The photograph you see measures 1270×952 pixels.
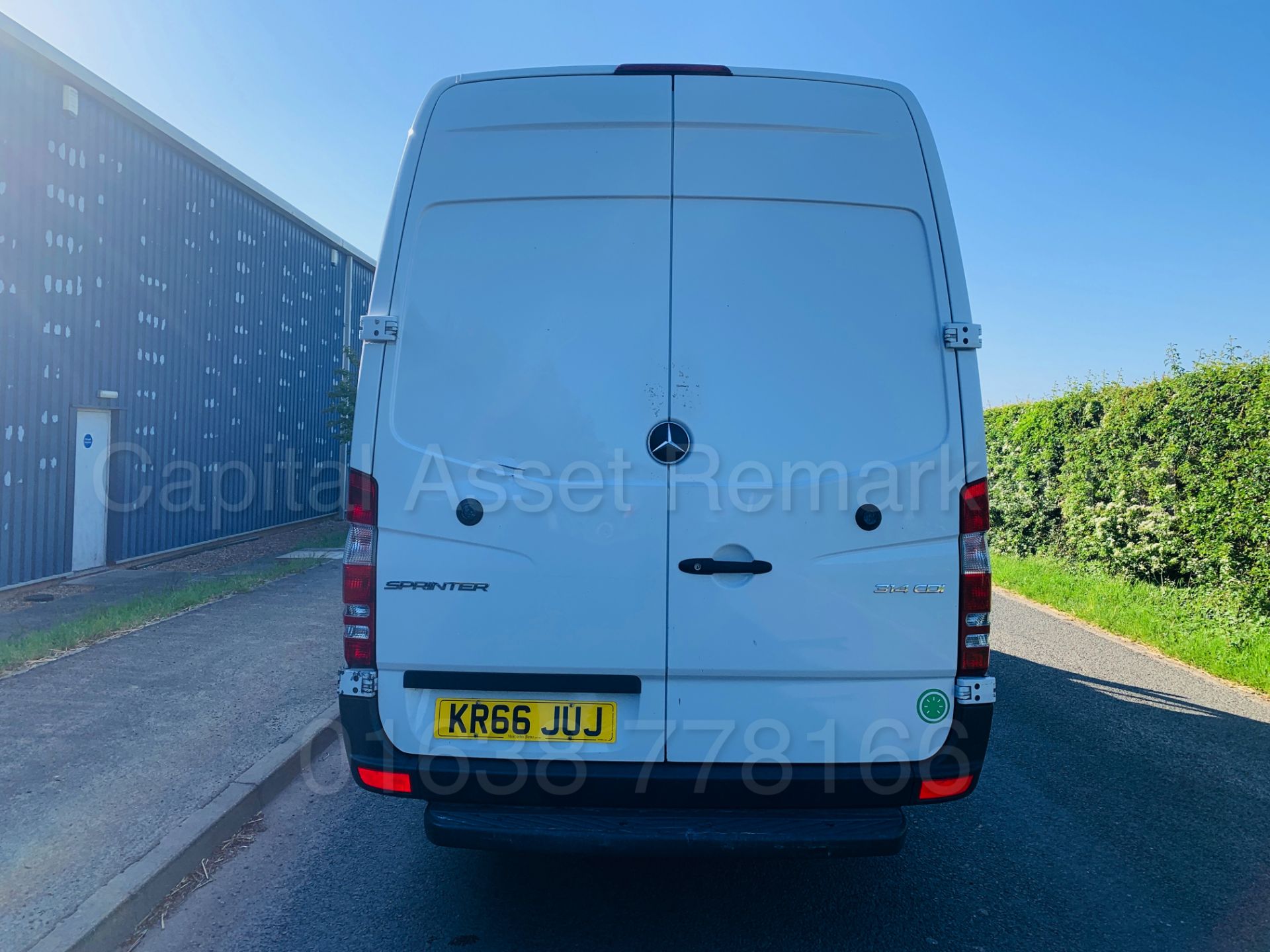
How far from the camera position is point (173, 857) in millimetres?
3322

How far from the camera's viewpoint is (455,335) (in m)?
2.73

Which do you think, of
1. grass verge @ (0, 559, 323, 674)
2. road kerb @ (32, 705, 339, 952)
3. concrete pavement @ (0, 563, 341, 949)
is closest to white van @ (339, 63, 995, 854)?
road kerb @ (32, 705, 339, 952)

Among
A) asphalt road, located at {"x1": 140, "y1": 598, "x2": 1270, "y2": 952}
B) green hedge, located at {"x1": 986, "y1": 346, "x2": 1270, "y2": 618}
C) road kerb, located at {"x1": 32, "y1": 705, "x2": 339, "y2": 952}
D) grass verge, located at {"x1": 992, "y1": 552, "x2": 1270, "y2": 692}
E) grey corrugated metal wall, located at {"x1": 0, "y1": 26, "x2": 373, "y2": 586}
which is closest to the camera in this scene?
road kerb, located at {"x1": 32, "y1": 705, "x2": 339, "y2": 952}

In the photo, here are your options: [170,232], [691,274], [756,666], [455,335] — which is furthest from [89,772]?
[170,232]

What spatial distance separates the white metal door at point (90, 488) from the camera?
1066cm

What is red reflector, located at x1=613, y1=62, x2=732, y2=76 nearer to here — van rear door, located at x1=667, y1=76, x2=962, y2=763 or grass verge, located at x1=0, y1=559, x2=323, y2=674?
van rear door, located at x1=667, y1=76, x2=962, y2=763

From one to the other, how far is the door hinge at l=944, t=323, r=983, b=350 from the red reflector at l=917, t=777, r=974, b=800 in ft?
4.41

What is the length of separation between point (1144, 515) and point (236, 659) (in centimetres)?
872

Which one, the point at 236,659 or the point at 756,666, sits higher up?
the point at 756,666

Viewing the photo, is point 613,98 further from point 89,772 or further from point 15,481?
point 15,481

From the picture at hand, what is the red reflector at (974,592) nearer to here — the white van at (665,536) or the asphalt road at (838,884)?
the white van at (665,536)

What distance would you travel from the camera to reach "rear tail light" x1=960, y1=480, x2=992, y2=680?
2.67 metres

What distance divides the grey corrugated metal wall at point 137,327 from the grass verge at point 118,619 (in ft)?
7.63

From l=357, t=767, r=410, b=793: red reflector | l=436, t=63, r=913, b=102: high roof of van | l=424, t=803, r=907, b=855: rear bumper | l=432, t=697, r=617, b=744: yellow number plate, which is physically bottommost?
l=424, t=803, r=907, b=855: rear bumper
